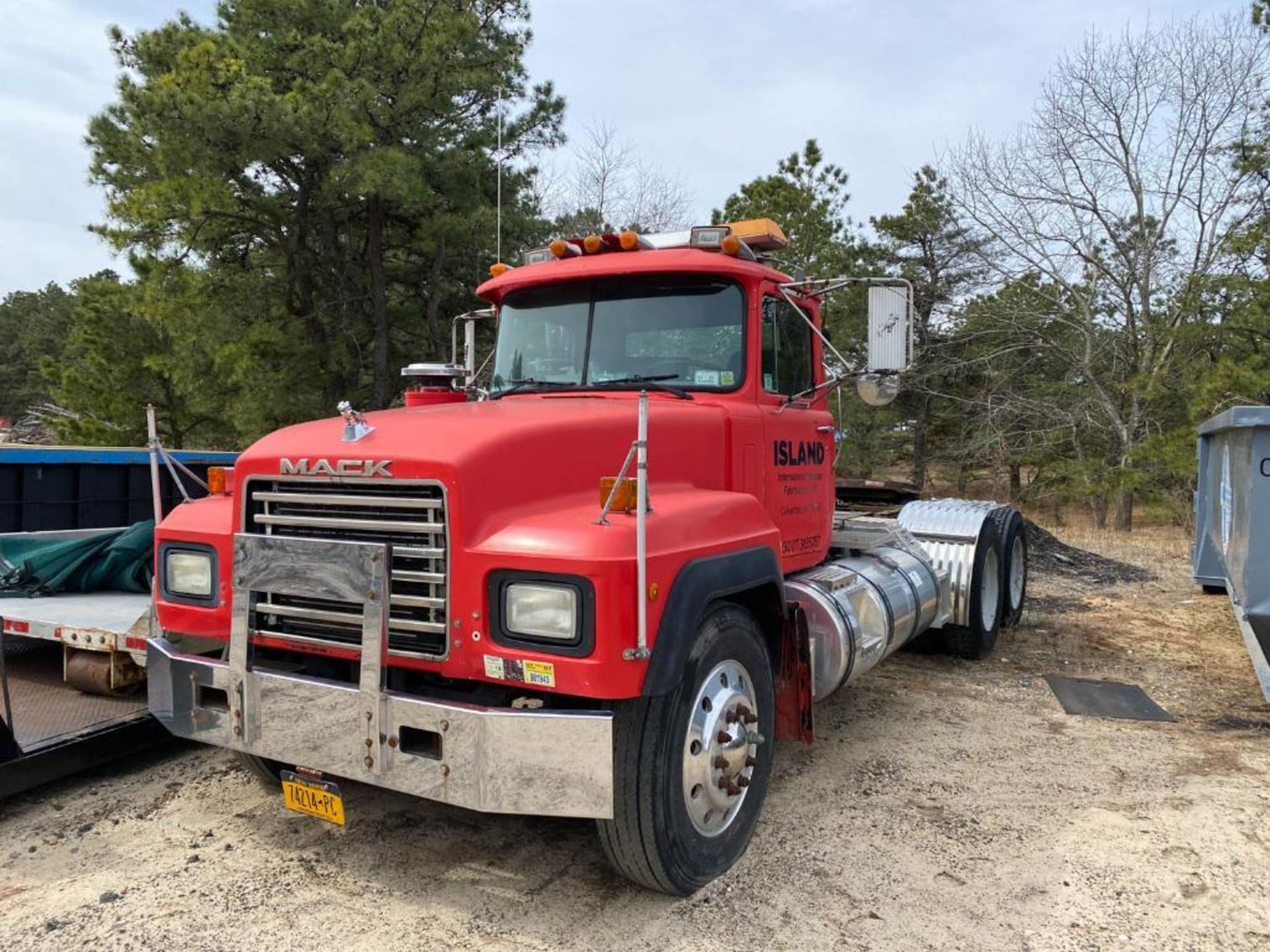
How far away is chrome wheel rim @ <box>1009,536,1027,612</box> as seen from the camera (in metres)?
7.72

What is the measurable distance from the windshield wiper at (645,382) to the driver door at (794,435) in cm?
48

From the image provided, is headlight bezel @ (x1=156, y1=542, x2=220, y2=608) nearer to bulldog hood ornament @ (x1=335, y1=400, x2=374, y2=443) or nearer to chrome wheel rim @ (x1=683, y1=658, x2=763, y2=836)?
bulldog hood ornament @ (x1=335, y1=400, x2=374, y2=443)

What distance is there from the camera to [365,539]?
3113 millimetres

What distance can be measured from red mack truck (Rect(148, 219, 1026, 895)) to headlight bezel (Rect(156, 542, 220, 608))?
0.01 metres

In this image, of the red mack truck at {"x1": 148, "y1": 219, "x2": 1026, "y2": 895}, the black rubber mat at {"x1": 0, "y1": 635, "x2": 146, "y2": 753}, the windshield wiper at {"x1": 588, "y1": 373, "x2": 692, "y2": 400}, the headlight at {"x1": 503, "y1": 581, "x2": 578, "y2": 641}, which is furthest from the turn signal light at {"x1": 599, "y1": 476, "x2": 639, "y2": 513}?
the black rubber mat at {"x1": 0, "y1": 635, "x2": 146, "y2": 753}

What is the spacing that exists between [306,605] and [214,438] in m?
16.5

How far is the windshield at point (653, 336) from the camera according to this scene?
4.21 metres

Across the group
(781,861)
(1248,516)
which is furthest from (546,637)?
(1248,516)

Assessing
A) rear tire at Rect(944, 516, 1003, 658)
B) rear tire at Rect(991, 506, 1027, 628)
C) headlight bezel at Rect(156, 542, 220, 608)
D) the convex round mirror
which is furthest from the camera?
rear tire at Rect(991, 506, 1027, 628)

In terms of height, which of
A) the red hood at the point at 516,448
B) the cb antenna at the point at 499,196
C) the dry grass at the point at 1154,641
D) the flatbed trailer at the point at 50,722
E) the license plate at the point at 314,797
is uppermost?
the cb antenna at the point at 499,196

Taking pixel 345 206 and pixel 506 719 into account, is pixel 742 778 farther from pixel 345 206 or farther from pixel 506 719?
pixel 345 206

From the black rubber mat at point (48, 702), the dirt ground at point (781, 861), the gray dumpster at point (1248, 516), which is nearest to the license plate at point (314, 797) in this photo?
the dirt ground at point (781, 861)

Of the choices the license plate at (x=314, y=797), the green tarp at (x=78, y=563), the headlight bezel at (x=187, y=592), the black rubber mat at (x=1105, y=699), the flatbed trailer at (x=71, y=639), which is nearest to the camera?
the license plate at (x=314, y=797)

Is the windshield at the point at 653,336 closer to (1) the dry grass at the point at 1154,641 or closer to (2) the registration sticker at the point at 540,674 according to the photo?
(2) the registration sticker at the point at 540,674
